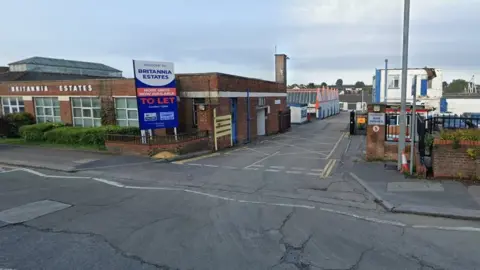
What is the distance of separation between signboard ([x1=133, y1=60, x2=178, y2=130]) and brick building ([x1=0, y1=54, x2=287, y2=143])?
1841 mm

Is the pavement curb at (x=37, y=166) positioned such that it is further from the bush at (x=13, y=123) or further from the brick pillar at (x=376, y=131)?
the brick pillar at (x=376, y=131)

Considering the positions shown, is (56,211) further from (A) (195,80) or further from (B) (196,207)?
(A) (195,80)

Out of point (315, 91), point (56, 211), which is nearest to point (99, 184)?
point (56, 211)

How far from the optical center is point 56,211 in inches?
307

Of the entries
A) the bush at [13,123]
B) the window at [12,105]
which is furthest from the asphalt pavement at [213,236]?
the window at [12,105]

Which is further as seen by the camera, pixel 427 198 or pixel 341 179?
pixel 341 179

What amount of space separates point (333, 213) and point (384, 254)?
2158 millimetres

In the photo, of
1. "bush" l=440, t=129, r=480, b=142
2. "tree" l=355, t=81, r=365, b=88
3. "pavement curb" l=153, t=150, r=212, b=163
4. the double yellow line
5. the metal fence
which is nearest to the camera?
"bush" l=440, t=129, r=480, b=142

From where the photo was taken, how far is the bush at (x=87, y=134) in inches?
704

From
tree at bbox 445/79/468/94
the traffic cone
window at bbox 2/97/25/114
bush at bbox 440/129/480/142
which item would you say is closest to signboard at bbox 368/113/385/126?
the traffic cone

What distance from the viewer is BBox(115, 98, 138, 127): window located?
19875mm

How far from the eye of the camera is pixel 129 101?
20.0 meters

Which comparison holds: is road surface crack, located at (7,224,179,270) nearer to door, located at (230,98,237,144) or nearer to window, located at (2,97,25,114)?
door, located at (230,98,237,144)

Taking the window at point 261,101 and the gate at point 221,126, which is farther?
the window at point 261,101
